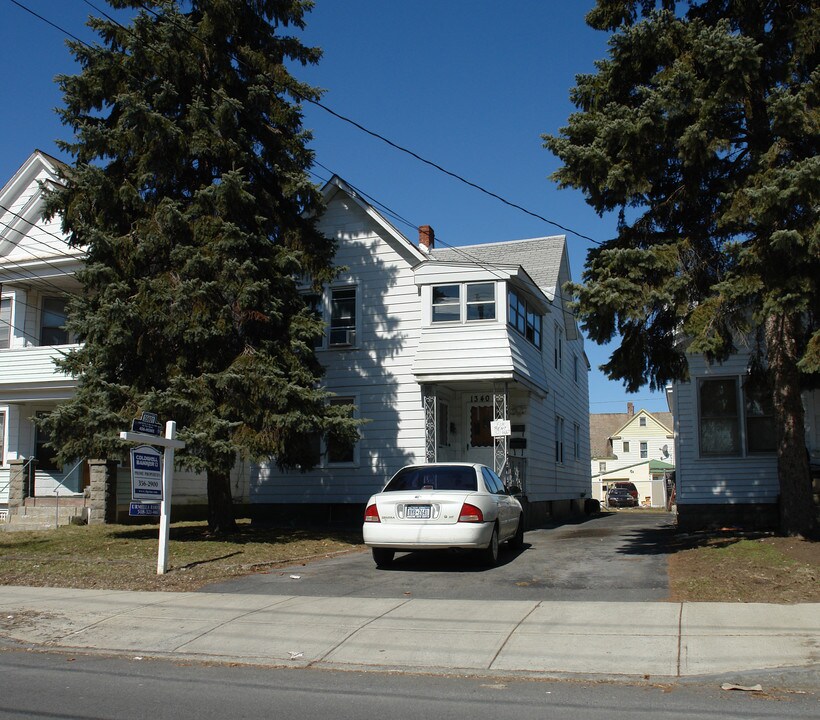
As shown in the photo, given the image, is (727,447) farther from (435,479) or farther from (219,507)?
(219,507)

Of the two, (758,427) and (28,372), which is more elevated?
(28,372)

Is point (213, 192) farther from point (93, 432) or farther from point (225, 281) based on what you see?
Result: point (93, 432)

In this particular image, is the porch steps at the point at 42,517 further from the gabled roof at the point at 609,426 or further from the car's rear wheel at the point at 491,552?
the gabled roof at the point at 609,426

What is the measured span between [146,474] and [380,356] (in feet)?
32.0

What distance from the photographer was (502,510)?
12703 millimetres

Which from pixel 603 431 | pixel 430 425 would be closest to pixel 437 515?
pixel 430 425

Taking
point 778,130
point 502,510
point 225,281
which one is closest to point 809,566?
point 502,510

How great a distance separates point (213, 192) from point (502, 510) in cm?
794

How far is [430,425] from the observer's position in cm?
1966

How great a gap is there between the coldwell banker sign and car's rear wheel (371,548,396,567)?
336 cm

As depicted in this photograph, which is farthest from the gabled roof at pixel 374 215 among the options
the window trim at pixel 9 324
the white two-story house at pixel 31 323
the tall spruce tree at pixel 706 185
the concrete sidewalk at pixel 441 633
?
the concrete sidewalk at pixel 441 633

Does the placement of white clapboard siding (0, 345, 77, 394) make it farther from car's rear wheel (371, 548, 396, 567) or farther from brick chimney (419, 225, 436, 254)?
car's rear wheel (371, 548, 396, 567)

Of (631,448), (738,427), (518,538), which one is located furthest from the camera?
(631,448)

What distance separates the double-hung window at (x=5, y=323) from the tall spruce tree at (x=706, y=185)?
17.5 metres
